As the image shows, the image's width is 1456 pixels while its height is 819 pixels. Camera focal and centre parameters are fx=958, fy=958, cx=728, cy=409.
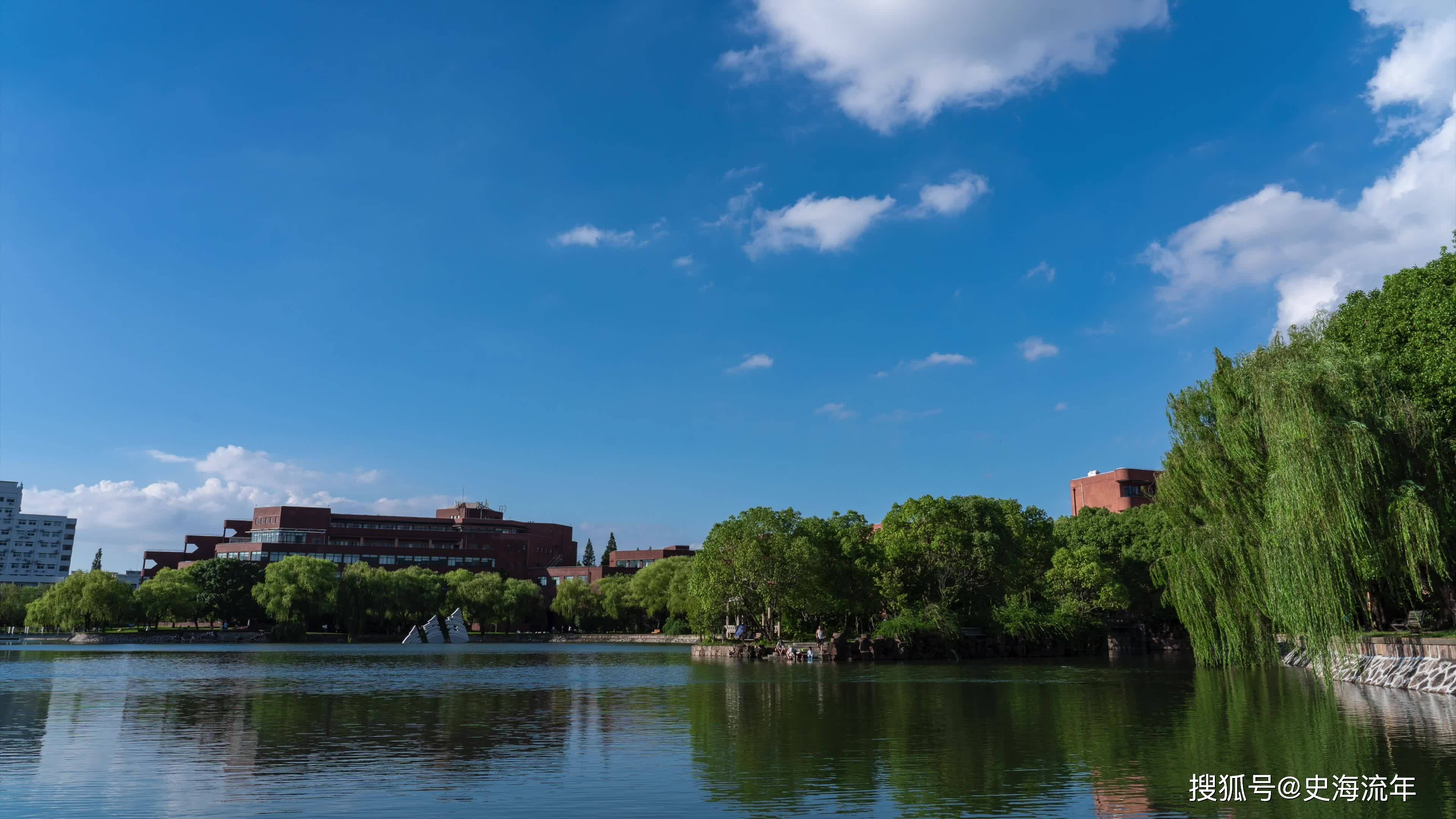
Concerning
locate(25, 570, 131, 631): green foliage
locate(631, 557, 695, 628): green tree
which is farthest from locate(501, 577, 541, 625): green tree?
locate(25, 570, 131, 631): green foliage

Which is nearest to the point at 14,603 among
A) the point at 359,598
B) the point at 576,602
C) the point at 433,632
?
the point at 359,598

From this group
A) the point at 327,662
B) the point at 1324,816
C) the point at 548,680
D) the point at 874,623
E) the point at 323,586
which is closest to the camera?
the point at 1324,816

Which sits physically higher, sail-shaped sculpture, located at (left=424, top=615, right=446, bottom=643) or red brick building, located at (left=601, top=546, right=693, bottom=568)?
red brick building, located at (left=601, top=546, right=693, bottom=568)

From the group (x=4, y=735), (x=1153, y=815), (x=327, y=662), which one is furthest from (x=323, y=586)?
(x=1153, y=815)

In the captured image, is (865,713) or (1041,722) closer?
(1041,722)

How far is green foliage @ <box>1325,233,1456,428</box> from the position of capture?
39.1 metres

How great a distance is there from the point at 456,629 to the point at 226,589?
32.3m

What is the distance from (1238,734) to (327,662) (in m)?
66.3

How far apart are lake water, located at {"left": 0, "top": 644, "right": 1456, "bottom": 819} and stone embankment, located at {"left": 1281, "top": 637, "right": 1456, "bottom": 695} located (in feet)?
5.01

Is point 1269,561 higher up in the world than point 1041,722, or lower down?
higher up

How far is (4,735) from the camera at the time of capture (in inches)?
1074

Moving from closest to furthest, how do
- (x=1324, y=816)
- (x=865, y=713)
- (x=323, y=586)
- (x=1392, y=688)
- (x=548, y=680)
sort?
1. (x=1324, y=816)
2. (x=865, y=713)
3. (x=1392, y=688)
4. (x=548, y=680)
5. (x=323, y=586)

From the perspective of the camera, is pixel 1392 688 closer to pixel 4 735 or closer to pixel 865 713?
pixel 865 713

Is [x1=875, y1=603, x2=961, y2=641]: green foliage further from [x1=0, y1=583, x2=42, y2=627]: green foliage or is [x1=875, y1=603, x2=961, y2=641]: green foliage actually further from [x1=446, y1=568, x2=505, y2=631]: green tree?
[x1=0, y1=583, x2=42, y2=627]: green foliage
